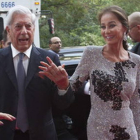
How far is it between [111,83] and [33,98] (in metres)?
0.60

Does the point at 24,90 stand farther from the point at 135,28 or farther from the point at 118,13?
the point at 135,28

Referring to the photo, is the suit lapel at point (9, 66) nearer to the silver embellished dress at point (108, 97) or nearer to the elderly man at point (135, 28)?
the silver embellished dress at point (108, 97)

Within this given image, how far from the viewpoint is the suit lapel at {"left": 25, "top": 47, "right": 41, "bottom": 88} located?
2523 millimetres

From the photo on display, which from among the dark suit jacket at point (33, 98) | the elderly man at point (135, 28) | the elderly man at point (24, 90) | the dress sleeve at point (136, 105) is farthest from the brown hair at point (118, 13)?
the elderly man at point (135, 28)

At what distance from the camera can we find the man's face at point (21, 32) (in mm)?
2562

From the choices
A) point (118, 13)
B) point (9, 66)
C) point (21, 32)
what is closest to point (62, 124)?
point (9, 66)

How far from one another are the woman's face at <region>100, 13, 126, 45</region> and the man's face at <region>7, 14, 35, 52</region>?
23.7 inches

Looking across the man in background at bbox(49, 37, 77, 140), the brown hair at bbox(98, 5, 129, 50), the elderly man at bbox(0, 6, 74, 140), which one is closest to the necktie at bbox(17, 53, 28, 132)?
the elderly man at bbox(0, 6, 74, 140)

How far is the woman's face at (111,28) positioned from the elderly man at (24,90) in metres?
0.46

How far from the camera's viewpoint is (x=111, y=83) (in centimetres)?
253

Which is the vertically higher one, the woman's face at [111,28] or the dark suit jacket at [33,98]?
the woman's face at [111,28]

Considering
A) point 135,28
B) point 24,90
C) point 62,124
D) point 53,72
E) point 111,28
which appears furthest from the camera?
point 135,28

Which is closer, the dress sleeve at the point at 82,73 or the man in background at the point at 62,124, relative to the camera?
the dress sleeve at the point at 82,73

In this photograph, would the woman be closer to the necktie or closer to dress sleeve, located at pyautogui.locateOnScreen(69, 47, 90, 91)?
dress sleeve, located at pyautogui.locateOnScreen(69, 47, 90, 91)
